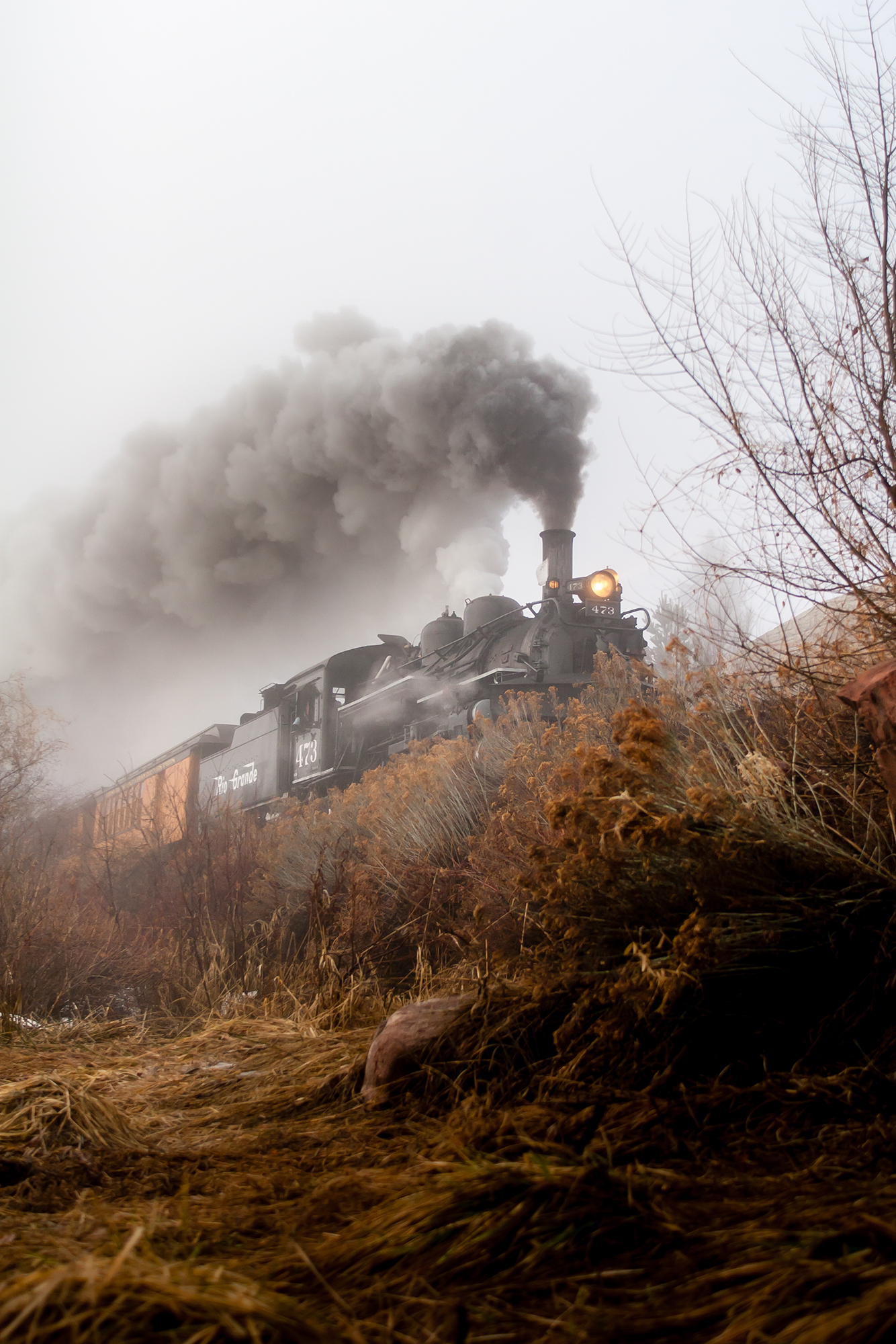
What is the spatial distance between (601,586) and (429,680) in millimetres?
2568

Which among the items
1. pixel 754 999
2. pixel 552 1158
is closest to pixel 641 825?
pixel 754 999

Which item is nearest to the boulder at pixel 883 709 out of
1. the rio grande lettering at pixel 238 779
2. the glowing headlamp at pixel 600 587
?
the glowing headlamp at pixel 600 587

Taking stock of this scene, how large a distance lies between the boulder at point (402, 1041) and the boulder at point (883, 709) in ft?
4.44

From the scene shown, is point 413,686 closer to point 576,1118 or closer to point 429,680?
point 429,680

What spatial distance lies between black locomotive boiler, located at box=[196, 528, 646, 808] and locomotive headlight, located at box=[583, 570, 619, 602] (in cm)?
1

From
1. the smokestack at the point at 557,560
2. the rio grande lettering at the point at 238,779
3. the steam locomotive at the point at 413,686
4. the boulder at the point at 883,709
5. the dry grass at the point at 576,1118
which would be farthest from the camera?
the rio grande lettering at the point at 238,779

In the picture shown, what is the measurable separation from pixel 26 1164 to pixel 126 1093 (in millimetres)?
1071

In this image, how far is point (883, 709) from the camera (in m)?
2.31

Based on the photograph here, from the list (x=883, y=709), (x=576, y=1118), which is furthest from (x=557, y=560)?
(x=576, y=1118)

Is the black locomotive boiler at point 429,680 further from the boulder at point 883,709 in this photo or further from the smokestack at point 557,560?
the boulder at point 883,709

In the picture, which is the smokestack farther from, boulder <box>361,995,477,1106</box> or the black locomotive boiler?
boulder <box>361,995,477,1106</box>

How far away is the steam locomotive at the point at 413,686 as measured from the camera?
1015 centimetres

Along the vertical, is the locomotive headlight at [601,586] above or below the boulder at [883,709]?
above

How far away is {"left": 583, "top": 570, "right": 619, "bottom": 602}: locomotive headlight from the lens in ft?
35.6
